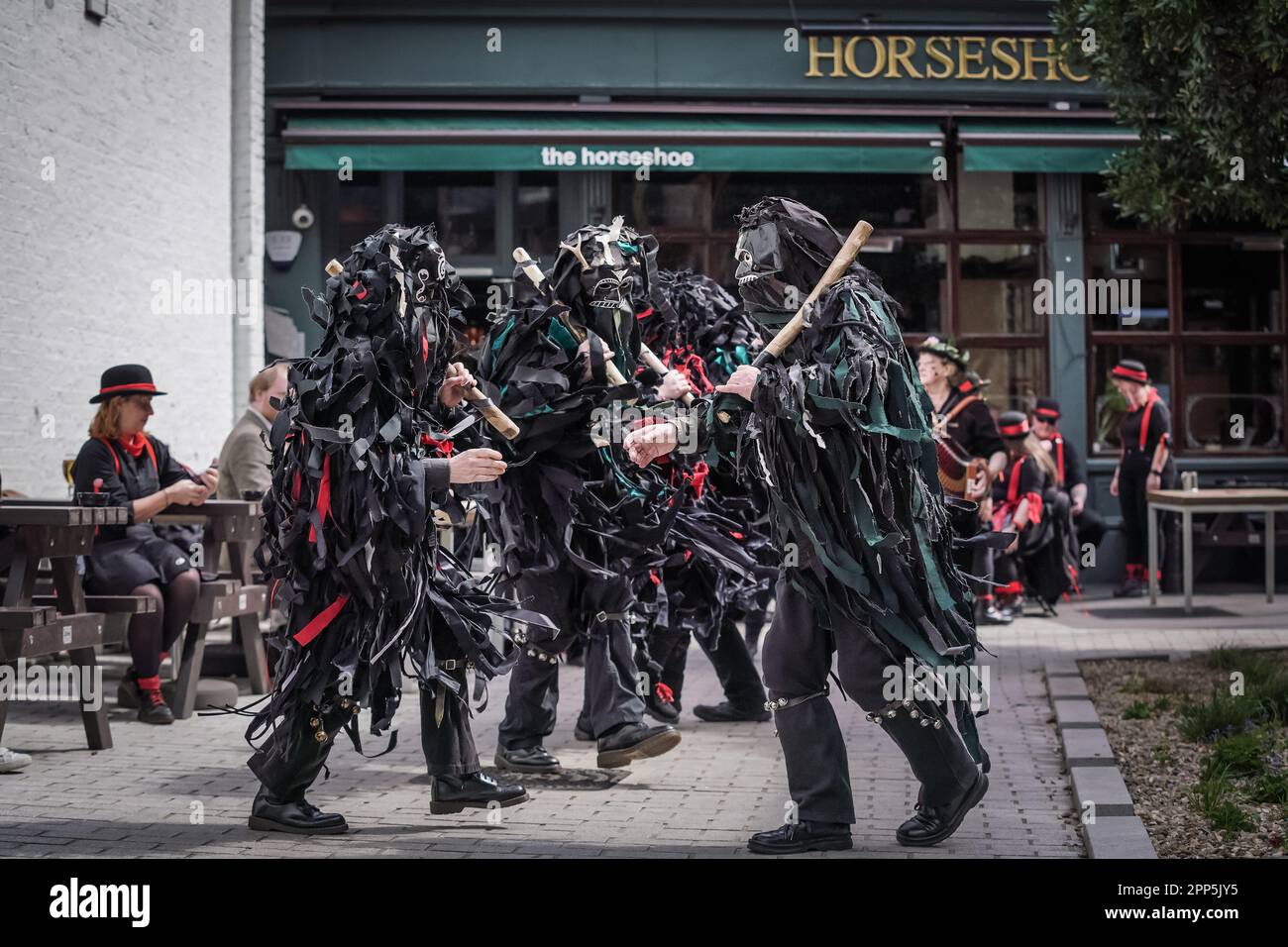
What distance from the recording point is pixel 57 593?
773 centimetres

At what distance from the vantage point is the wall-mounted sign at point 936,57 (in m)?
15.3

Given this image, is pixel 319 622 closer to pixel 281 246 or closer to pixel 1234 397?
pixel 281 246

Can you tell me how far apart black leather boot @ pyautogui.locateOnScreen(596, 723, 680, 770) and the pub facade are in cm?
881

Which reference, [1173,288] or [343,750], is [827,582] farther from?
[1173,288]

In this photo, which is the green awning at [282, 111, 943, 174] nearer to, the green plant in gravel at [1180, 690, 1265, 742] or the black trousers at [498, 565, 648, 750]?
the green plant in gravel at [1180, 690, 1265, 742]

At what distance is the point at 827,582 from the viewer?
5398 millimetres

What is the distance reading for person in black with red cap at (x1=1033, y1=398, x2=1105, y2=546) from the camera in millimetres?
13914

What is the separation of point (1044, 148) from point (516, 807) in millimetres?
10353

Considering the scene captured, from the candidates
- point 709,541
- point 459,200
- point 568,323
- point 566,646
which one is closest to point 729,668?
point 709,541

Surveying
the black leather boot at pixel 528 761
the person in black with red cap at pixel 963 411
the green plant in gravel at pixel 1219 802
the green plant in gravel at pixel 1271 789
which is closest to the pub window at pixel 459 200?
the person in black with red cap at pixel 963 411

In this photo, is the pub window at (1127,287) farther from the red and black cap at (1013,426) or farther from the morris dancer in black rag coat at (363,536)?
the morris dancer in black rag coat at (363,536)

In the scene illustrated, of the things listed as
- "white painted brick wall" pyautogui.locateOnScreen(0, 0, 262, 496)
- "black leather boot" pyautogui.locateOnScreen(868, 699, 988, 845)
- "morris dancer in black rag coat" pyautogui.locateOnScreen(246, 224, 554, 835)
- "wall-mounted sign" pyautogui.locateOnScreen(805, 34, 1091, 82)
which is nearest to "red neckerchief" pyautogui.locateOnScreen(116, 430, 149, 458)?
"white painted brick wall" pyautogui.locateOnScreen(0, 0, 262, 496)
